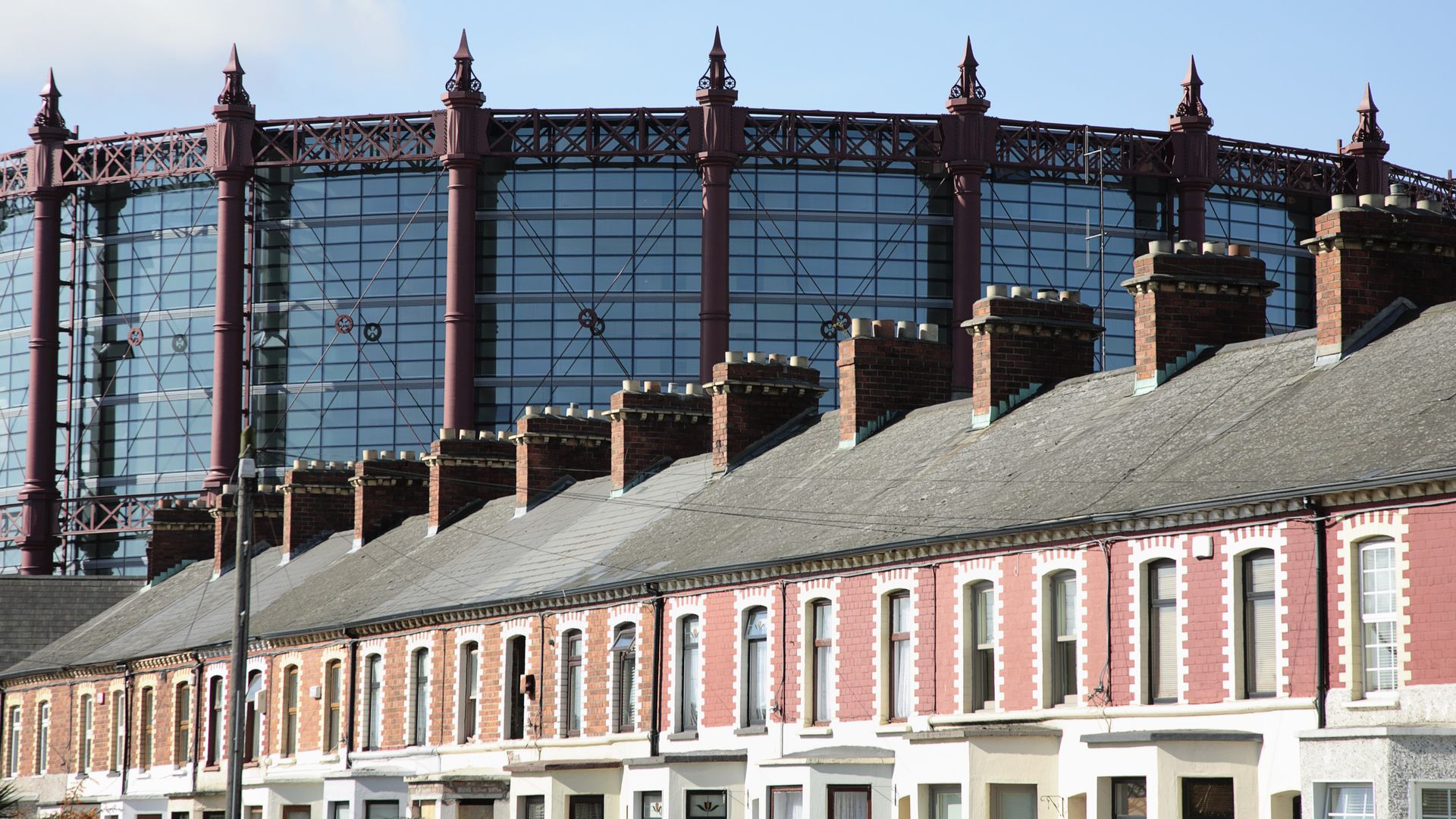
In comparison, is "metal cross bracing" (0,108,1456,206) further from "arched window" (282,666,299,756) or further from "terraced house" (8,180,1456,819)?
"arched window" (282,666,299,756)

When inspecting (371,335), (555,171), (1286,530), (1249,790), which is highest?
(555,171)

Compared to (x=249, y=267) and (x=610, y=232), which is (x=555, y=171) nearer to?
(x=610, y=232)

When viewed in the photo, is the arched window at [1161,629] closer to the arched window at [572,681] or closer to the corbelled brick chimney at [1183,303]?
the corbelled brick chimney at [1183,303]

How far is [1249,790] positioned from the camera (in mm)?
23766

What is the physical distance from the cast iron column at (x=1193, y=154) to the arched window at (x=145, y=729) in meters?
36.9

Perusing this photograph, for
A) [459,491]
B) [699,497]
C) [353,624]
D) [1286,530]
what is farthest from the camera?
[459,491]

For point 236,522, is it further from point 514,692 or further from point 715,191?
point 514,692

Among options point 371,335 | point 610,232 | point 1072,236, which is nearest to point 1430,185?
point 1072,236

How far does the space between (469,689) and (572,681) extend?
3622mm

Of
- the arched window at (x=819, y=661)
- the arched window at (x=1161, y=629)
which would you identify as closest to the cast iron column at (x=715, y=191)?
the arched window at (x=819, y=661)

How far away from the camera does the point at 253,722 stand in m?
49.0

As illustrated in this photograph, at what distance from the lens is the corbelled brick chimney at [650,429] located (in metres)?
43.3

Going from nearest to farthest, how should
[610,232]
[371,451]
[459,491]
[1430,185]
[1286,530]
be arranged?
[1286,530] < [459,491] < [371,451] < [610,232] < [1430,185]

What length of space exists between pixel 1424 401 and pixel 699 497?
1720cm
